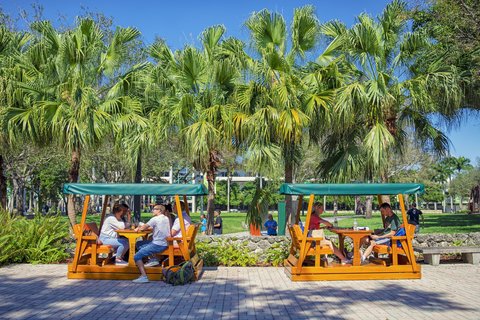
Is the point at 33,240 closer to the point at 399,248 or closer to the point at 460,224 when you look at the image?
the point at 399,248

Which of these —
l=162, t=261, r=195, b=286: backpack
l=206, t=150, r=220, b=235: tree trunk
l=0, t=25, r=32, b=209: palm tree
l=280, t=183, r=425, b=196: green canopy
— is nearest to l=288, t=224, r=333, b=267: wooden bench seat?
l=280, t=183, r=425, b=196: green canopy

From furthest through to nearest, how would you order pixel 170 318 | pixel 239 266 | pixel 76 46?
pixel 76 46
pixel 239 266
pixel 170 318

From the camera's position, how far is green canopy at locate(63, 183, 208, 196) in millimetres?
9227

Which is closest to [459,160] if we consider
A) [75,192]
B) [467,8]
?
[467,8]

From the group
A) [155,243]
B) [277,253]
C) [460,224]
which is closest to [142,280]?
[155,243]

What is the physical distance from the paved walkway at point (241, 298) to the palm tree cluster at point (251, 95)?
14.2 ft

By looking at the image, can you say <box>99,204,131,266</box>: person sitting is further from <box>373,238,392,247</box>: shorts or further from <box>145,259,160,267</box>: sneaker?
<box>373,238,392,247</box>: shorts

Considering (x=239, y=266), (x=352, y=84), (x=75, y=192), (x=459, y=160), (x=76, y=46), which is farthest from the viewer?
(x=459, y=160)

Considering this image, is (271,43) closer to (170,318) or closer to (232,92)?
(232,92)

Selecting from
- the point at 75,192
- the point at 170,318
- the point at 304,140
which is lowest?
the point at 170,318

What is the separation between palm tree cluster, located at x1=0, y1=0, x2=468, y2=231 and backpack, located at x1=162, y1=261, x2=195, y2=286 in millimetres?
4512

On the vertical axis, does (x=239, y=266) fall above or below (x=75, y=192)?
below

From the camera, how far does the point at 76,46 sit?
46.1 feet

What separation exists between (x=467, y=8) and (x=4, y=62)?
13913mm
